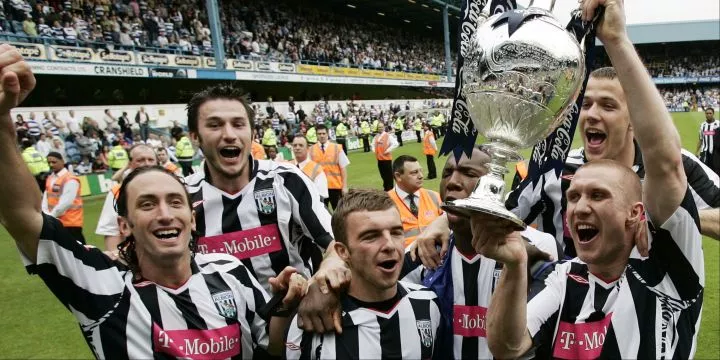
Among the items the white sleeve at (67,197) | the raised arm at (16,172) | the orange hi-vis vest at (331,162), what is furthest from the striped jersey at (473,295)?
the orange hi-vis vest at (331,162)

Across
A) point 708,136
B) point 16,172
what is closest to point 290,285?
point 16,172

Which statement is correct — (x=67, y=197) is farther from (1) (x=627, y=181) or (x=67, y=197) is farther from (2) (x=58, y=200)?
(1) (x=627, y=181)

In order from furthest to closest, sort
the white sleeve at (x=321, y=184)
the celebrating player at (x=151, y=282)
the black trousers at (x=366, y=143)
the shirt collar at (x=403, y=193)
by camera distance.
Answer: the black trousers at (x=366, y=143), the white sleeve at (x=321, y=184), the shirt collar at (x=403, y=193), the celebrating player at (x=151, y=282)

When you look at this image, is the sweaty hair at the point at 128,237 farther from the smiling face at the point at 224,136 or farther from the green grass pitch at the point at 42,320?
the green grass pitch at the point at 42,320

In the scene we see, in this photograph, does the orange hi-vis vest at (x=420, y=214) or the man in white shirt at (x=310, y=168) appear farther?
the man in white shirt at (x=310, y=168)

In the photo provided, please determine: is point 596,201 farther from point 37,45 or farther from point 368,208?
point 37,45

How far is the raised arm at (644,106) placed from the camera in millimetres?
1317

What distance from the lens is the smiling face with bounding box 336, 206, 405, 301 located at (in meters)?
1.99

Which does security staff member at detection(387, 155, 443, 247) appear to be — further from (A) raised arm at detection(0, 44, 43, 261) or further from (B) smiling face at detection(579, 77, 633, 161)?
(A) raised arm at detection(0, 44, 43, 261)

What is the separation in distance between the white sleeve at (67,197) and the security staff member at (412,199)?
4102 millimetres

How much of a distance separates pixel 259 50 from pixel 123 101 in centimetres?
779

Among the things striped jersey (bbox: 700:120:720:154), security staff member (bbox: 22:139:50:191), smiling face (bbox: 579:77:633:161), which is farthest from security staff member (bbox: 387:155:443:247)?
security staff member (bbox: 22:139:50:191)

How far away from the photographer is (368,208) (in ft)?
6.70

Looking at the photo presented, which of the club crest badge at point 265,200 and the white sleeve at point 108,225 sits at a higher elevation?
the club crest badge at point 265,200
